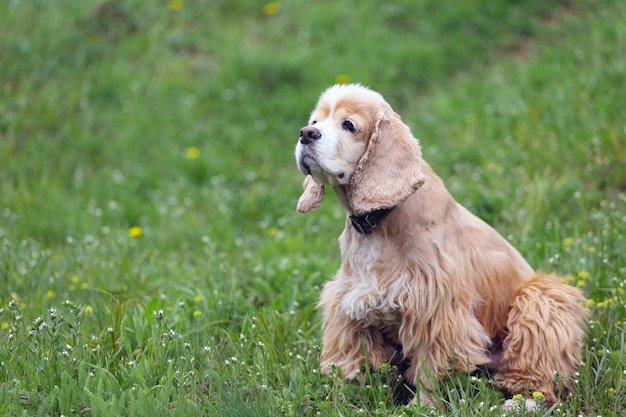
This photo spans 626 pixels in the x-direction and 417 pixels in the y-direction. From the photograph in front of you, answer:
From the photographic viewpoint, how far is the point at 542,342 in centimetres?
375

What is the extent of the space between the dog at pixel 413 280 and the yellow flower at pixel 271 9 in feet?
18.8

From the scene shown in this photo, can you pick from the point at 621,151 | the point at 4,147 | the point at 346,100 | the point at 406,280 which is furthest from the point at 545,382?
the point at 4,147

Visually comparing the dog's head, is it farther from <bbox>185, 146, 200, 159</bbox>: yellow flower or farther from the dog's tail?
<bbox>185, 146, 200, 159</bbox>: yellow flower

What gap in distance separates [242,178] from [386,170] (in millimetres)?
3895

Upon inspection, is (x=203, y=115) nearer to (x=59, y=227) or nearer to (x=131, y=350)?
(x=59, y=227)

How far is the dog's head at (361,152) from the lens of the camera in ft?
11.7

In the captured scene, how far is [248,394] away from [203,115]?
16.5ft

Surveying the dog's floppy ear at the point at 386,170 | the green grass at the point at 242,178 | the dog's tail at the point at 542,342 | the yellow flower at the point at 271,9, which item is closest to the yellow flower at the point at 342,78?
the green grass at the point at 242,178

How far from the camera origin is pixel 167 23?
9273 millimetres

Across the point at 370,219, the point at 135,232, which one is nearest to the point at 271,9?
the point at 135,232

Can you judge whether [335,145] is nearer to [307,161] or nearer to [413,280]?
[307,161]

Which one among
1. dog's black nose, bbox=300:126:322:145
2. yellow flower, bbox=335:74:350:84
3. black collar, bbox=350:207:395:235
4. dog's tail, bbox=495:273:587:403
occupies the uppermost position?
dog's black nose, bbox=300:126:322:145

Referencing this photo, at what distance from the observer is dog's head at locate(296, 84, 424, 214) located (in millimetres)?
3570

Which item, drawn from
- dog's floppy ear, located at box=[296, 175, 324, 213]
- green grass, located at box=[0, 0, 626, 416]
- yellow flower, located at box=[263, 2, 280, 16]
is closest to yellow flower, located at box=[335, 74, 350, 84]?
green grass, located at box=[0, 0, 626, 416]
